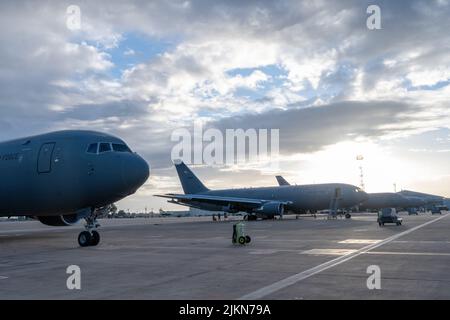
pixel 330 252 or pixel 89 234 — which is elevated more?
pixel 89 234

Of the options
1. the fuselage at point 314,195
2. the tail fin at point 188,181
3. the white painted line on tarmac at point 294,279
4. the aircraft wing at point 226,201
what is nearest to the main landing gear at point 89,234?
the white painted line on tarmac at point 294,279

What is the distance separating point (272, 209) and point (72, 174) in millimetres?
38949

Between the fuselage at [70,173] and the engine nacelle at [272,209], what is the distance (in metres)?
37.3

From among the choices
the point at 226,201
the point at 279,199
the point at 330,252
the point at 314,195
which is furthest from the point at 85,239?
the point at 279,199

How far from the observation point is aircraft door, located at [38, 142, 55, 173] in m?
18.8

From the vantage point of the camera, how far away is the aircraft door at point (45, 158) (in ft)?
61.8

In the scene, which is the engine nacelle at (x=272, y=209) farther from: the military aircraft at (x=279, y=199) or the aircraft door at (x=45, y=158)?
the aircraft door at (x=45, y=158)

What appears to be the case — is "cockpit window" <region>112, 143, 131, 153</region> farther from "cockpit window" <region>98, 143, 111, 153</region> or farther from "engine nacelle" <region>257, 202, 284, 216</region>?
"engine nacelle" <region>257, 202, 284, 216</region>

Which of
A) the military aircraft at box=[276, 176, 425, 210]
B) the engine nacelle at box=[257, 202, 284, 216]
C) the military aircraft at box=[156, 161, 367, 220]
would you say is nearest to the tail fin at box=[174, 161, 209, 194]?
the military aircraft at box=[156, 161, 367, 220]

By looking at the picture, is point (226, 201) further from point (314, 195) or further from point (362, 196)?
point (362, 196)

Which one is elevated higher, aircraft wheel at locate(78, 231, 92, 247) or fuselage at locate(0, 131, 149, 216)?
fuselage at locate(0, 131, 149, 216)

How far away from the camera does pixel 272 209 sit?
2152 inches
